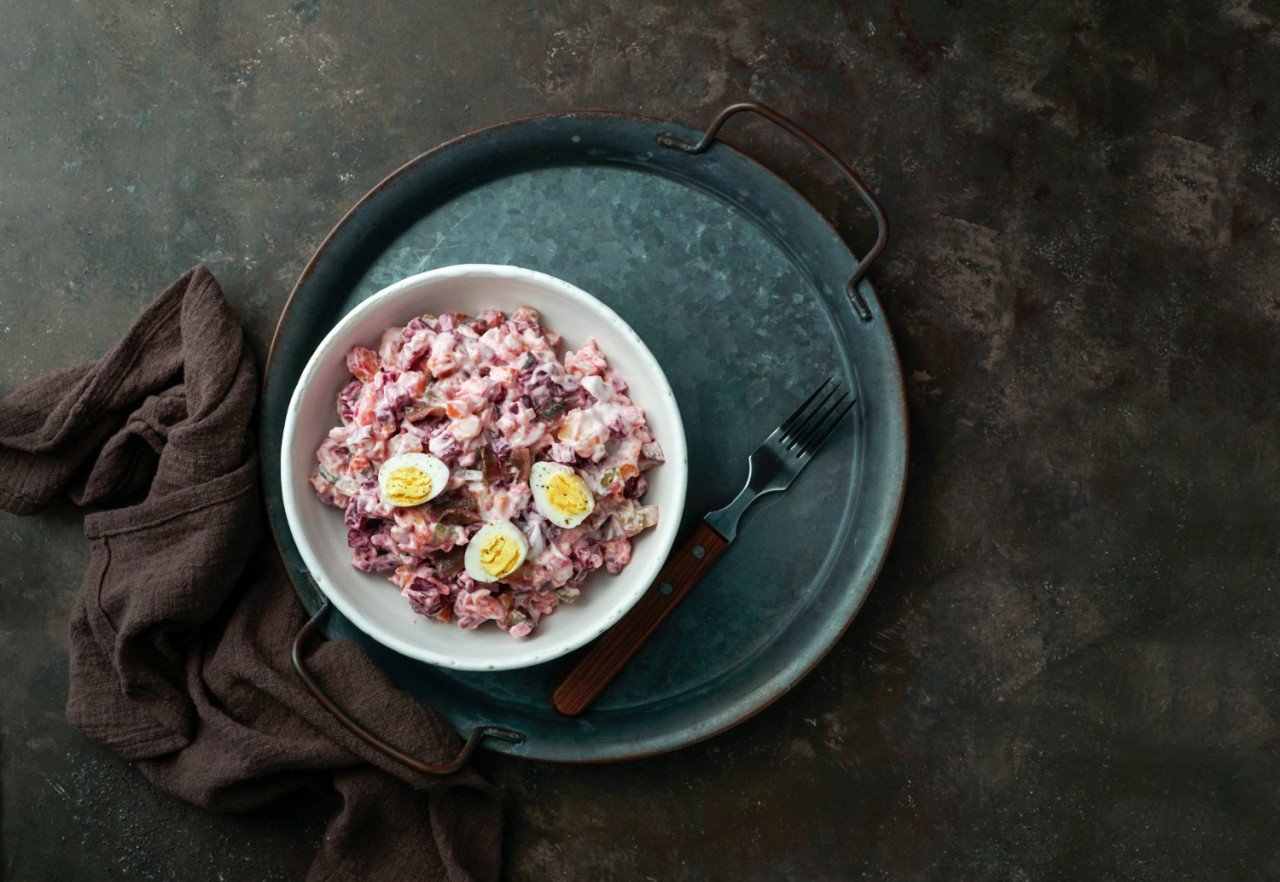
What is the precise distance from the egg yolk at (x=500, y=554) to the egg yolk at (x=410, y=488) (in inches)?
5.9

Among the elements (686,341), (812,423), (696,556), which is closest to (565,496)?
(696,556)

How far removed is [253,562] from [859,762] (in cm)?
159

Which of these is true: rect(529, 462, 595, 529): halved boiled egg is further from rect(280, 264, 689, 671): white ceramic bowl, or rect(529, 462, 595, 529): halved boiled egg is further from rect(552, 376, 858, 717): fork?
rect(552, 376, 858, 717): fork

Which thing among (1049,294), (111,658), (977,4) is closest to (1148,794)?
(1049,294)

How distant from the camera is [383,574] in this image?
5.51 feet

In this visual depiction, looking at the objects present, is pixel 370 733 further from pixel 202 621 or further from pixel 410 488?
pixel 410 488

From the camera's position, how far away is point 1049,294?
78.8 inches

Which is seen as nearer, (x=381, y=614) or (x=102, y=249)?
(x=381, y=614)

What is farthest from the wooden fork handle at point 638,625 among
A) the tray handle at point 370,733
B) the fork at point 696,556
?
the tray handle at point 370,733

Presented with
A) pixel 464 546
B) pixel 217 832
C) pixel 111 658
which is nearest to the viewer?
pixel 464 546

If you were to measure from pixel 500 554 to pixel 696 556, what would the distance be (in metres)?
0.49

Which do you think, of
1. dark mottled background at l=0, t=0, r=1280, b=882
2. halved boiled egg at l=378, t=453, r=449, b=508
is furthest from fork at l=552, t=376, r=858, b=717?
halved boiled egg at l=378, t=453, r=449, b=508

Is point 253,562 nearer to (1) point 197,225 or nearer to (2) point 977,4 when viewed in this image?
(1) point 197,225

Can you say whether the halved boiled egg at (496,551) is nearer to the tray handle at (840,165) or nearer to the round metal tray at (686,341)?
the round metal tray at (686,341)
